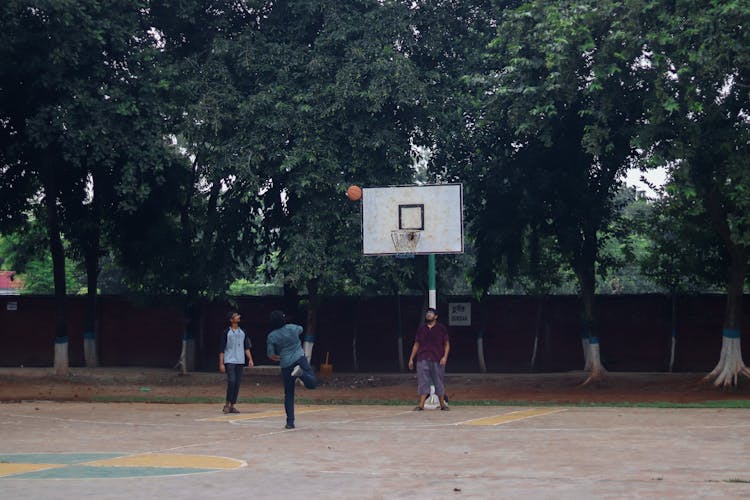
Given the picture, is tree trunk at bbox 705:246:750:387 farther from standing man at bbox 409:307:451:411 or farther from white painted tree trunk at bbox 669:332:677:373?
standing man at bbox 409:307:451:411

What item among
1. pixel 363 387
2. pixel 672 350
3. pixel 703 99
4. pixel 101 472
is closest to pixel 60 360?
pixel 363 387

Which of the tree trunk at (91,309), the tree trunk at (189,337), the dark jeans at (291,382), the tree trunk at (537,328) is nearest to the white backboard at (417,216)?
the dark jeans at (291,382)

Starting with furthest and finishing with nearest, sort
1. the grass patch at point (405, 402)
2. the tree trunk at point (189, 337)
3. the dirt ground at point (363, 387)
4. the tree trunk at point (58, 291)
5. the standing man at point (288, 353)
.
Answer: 1. the tree trunk at point (189, 337)
2. the tree trunk at point (58, 291)
3. the dirt ground at point (363, 387)
4. the grass patch at point (405, 402)
5. the standing man at point (288, 353)

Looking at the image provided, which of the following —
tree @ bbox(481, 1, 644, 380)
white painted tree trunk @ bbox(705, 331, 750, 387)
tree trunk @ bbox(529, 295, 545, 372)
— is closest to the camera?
tree @ bbox(481, 1, 644, 380)

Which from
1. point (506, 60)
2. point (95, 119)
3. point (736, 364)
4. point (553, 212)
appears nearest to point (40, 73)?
point (95, 119)

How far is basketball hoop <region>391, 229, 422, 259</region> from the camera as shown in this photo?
22953mm

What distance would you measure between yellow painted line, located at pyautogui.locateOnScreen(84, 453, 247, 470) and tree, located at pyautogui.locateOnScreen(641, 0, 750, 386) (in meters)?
13.6

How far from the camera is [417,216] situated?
76.1 feet

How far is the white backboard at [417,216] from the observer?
75.3ft

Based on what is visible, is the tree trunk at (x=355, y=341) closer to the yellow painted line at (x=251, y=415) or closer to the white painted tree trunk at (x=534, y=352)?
the white painted tree trunk at (x=534, y=352)

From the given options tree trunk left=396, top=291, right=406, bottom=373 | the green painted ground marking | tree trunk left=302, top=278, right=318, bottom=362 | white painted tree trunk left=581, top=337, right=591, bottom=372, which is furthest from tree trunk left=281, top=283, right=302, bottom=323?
the green painted ground marking

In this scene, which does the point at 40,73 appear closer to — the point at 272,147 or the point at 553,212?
the point at 272,147

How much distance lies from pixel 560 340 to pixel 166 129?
1336cm

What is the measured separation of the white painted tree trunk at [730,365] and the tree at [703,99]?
3235mm
